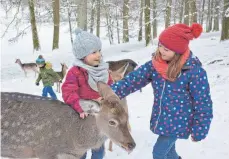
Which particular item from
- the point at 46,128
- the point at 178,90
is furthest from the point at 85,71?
the point at 178,90

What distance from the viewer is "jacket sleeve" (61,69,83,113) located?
155 inches

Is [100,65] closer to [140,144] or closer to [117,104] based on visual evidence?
[117,104]

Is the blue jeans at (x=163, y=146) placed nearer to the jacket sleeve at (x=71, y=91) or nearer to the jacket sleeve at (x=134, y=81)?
the jacket sleeve at (x=134, y=81)

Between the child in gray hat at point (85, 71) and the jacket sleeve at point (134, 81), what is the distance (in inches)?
10.2

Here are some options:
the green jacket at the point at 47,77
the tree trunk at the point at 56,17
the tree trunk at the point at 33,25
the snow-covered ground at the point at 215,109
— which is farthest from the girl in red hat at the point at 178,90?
the tree trunk at the point at 33,25

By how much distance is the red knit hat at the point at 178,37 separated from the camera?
3787 millimetres

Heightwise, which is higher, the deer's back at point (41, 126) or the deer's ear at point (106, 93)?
the deer's ear at point (106, 93)

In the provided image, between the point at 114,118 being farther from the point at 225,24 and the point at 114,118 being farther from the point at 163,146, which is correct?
the point at 225,24

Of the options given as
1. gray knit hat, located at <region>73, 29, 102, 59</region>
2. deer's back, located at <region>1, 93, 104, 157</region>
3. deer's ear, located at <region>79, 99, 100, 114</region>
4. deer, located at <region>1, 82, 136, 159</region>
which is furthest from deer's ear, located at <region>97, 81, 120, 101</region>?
gray knit hat, located at <region>73, 29, 102, 59</region>

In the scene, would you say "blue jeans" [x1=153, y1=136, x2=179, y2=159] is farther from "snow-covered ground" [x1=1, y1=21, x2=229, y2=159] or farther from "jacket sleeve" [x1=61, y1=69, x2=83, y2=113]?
"snow-covered ground" [x1=1, y1=21, x2=229, y2=159]

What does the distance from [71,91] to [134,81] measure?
76 cm

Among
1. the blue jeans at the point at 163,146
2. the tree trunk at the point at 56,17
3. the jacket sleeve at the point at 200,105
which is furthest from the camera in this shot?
the tree trunk at the point at 56,17

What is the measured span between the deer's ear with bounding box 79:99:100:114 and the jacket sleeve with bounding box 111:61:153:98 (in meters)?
0.49

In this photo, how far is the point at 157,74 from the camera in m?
3.99
